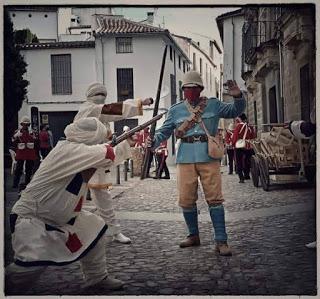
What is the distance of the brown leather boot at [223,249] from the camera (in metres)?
3.59

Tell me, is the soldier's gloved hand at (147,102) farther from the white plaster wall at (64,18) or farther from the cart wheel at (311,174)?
the cart wheel at (311,174)

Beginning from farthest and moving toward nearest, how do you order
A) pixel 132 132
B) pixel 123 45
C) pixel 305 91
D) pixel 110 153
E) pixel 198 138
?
pixel 123 45 → pixel 305 91 → pixel 198 138 → pixel 132 132 → pixel 110 153

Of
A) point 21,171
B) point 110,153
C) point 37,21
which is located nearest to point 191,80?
point 110,153

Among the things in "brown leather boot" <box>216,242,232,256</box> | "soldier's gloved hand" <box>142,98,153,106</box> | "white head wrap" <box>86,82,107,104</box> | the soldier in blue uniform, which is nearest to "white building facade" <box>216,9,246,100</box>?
the soldier in blue uniform

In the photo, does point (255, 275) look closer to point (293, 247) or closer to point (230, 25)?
point (293, 247)

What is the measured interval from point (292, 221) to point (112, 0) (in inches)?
76.2

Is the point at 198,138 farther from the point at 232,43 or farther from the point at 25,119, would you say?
the point at 25,119

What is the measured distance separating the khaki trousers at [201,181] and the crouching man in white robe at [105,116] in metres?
0.46

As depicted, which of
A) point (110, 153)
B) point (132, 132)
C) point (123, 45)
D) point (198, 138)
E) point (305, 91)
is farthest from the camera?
point (123, 45)

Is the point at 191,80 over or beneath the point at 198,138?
over

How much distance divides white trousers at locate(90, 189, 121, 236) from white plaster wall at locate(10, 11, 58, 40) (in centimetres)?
118

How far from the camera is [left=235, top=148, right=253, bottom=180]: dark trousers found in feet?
12.1

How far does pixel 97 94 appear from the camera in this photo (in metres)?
3.62

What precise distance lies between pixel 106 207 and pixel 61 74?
3.26 ft
